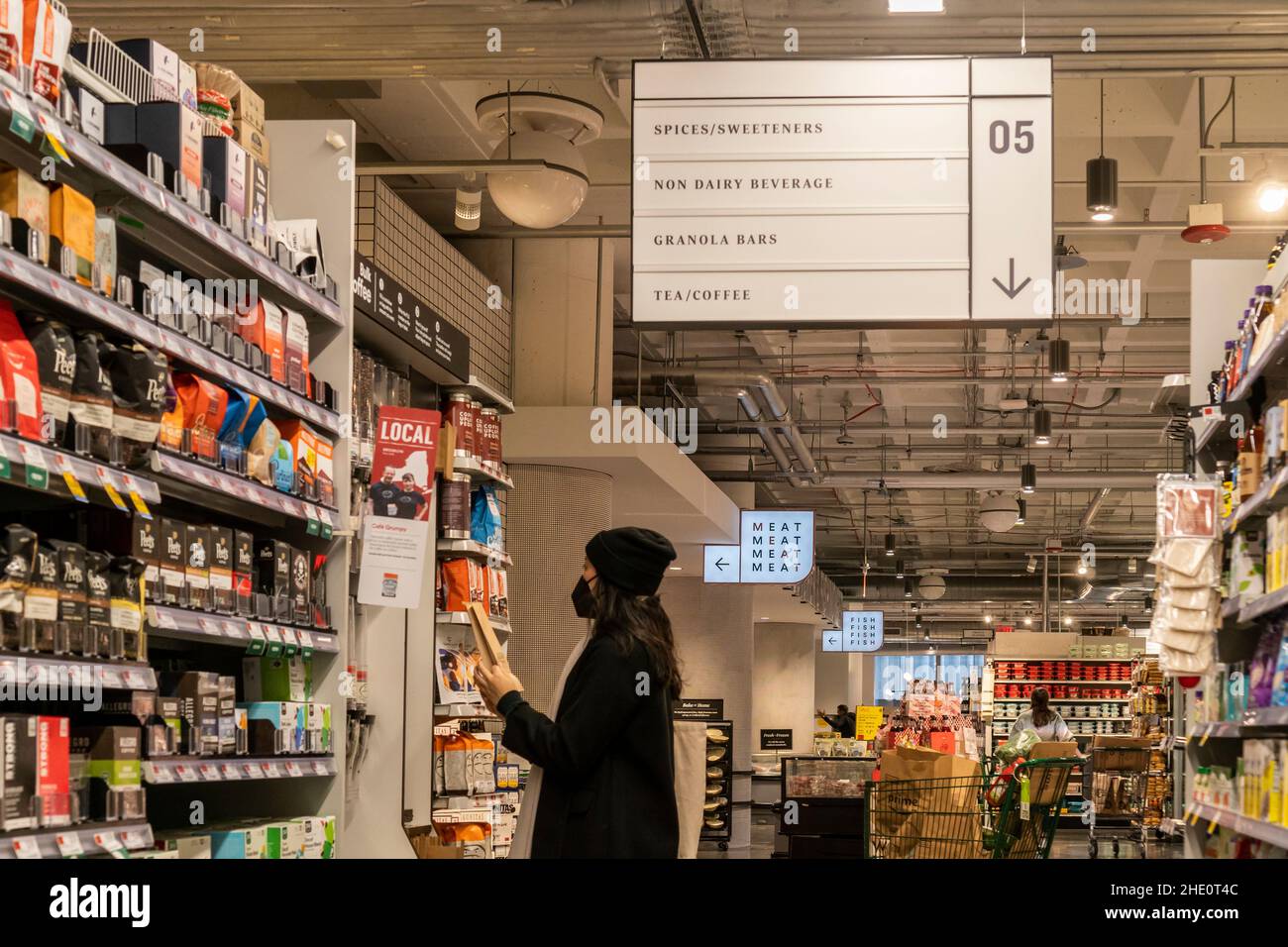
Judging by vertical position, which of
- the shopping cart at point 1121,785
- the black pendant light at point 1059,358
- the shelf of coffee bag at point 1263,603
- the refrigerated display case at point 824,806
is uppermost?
the black pendant light at point 1059,358

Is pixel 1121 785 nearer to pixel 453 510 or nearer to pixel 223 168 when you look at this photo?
pixel 453 510

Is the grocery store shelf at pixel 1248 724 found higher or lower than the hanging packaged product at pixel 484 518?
lower

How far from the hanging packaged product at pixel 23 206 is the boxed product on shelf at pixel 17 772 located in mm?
883

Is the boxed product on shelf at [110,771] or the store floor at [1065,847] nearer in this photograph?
the boxed product on shelf at [110,771]

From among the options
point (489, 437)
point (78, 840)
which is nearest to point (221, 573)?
point (78, 840)

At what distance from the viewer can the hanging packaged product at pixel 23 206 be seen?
2.87 meters

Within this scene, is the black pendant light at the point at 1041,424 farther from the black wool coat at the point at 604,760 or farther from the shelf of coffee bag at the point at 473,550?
the black wool coat at the point at 604,760

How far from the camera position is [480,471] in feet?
21.7

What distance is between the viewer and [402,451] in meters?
4.64

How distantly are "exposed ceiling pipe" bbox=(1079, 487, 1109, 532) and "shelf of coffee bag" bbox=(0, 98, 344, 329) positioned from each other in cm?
1854

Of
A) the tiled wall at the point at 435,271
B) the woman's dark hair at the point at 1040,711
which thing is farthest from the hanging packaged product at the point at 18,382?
the woman's dark hair at the point at 1040,711

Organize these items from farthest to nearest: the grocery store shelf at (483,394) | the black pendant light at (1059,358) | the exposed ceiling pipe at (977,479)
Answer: the exposed ceiling pipe at (977,479), the black pendant light at (1059,358), the grocery store shelf at (483,394)

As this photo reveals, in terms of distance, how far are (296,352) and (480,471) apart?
2.27m
